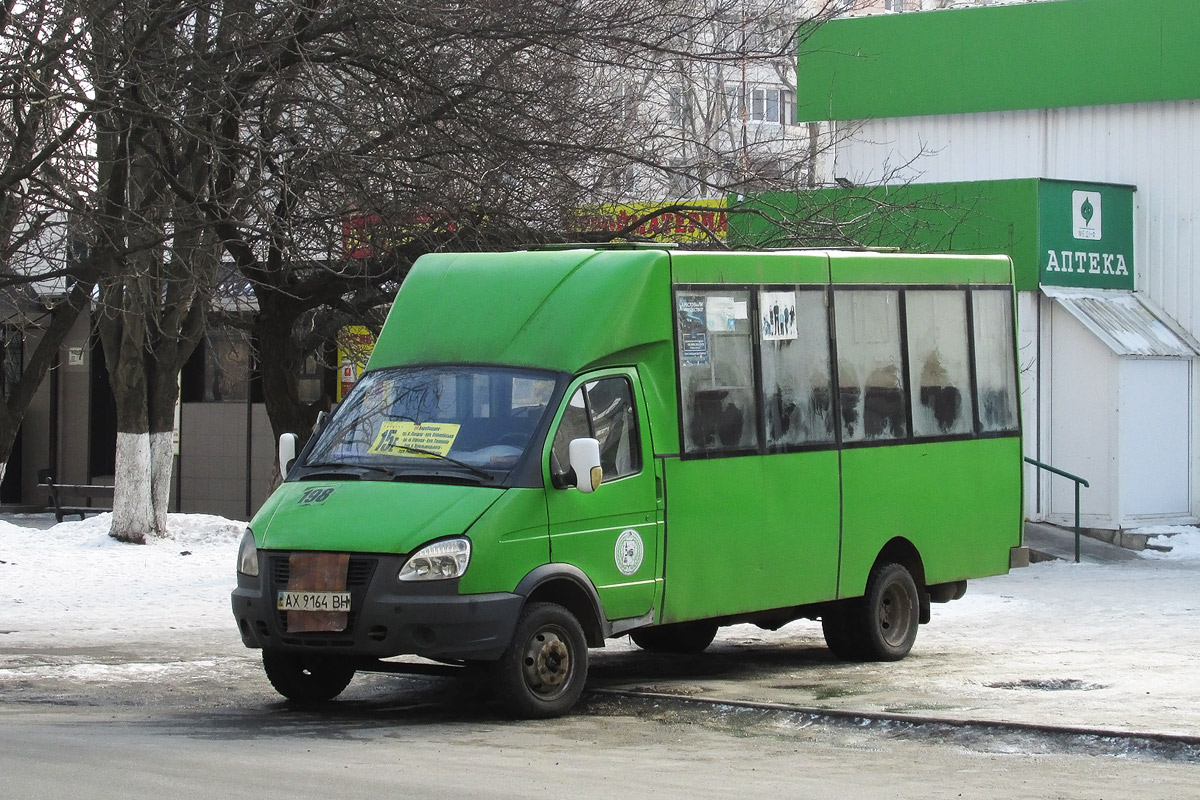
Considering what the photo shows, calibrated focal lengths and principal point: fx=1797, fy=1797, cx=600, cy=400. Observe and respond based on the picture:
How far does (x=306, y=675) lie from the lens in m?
10.8

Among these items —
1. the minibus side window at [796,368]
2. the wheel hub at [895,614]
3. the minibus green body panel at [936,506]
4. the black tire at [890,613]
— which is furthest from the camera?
the wheel hub at [895,614]

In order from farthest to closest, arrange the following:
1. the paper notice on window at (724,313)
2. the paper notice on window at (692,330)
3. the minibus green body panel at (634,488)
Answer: the paper notice on window at (724,313)
the paper notice on window at (692,330)
the minibus green body panel at (634,488)

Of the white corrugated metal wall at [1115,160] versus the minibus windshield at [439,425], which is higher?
the white corrugated metal wall at [1115,160]

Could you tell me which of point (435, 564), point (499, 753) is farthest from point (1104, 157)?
point (499, 753)

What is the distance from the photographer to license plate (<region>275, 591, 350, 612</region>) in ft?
31.8

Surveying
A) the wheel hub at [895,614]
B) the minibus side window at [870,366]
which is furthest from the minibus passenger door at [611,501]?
the wheel hub at [895,614]

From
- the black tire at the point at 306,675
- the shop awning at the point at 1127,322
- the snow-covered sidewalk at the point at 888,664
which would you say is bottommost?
the snow-covered sidewalk at the point at 888,664

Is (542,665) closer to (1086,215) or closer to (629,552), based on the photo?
(629,552)

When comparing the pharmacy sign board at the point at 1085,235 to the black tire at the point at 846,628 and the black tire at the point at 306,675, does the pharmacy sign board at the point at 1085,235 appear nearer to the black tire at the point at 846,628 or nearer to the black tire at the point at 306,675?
the black tire at the point at 846,628

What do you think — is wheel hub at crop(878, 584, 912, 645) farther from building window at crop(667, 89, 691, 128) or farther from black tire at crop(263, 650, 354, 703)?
building window at crop(667, 89, 691, 128)

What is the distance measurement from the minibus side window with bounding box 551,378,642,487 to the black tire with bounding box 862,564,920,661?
270 centimetres

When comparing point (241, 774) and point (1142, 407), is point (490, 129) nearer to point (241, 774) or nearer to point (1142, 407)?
point (241, 774)

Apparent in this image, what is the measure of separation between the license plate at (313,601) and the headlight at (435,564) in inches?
14.4

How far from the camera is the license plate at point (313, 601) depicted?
9703 mm
